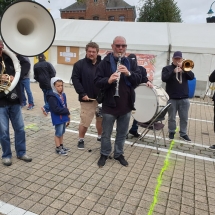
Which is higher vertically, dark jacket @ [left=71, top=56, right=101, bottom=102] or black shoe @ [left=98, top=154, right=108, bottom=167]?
dark jacket @ [left=71, top=56, right=101, bottom=102]

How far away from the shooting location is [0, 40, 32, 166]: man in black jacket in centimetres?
318

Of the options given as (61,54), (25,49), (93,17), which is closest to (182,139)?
(25,49)

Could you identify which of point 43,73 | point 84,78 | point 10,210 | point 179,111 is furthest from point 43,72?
point 10,210

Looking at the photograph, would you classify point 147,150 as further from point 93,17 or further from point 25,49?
point 93,17

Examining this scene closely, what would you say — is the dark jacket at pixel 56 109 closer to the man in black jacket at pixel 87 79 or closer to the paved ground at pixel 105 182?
the man in black jacket at pixel 87 79

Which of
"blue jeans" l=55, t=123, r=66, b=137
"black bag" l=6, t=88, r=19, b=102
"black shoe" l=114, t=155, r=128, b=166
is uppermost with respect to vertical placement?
"black bag" l=6, t=88, r=19, b=102

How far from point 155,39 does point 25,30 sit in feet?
27.8

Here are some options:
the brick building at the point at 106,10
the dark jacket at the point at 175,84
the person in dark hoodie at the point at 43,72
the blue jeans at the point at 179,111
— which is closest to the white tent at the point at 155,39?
the person in dark hoodie at the point at 43,72

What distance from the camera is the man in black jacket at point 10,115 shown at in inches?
125

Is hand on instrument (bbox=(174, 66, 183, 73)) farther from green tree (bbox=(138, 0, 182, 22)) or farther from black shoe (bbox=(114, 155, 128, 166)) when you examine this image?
green tree (bbox=(138, 0, 182, 22))

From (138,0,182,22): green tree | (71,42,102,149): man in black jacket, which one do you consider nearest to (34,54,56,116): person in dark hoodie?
(71,42,102,149): man in black jacket

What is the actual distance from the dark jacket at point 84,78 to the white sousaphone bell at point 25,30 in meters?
0.90

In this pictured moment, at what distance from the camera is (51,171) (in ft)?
10.9

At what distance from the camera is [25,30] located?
3133 mm
